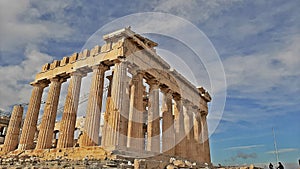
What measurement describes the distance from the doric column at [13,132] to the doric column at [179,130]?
17.4m

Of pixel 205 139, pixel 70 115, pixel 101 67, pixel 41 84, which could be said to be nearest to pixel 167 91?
pixel 101 67

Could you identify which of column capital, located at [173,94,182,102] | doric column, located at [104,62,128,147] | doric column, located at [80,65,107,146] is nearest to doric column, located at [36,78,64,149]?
doric column, located at [80,65,107,146]

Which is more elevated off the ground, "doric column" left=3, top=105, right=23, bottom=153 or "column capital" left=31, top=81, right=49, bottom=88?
"column capital" left=31, top=81, right=49, bottom=88

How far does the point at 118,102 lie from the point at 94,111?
9.19 ft

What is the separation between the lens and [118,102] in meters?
20.0

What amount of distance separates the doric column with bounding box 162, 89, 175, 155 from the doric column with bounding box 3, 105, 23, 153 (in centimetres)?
1586

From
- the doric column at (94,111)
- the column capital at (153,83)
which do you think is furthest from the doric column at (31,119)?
the column capital at (153,83)

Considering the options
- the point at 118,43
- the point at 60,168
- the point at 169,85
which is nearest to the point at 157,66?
the point at 169,85

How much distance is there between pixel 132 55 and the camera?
2262 centimetres

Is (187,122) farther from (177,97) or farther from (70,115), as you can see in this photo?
(70,115)

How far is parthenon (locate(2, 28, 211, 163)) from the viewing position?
2070cm

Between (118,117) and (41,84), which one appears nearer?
(118,117)

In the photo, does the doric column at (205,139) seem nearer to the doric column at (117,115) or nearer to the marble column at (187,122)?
the marble column at (187,122)

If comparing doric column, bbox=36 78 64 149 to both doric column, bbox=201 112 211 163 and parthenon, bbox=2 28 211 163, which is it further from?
doric column, bbox=201 112 211 163
